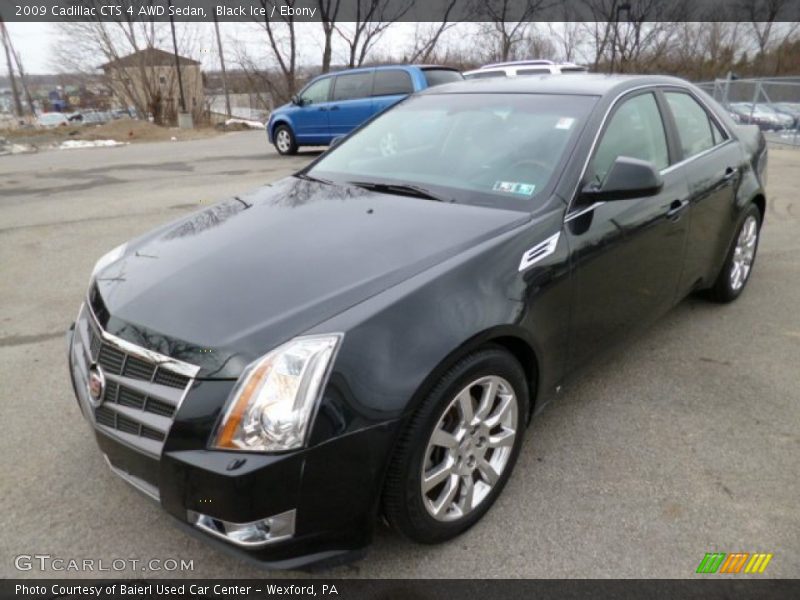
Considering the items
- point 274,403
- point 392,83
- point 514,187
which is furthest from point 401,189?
point 392,83

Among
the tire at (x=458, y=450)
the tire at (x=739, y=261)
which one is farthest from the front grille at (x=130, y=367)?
the tire at (x=739, y=261)

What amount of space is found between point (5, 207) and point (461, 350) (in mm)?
8523

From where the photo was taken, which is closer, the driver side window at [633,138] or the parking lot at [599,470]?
the parking lot at [599,470]

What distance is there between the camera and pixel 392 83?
37.1 ft

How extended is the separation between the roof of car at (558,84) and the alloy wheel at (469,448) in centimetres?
168

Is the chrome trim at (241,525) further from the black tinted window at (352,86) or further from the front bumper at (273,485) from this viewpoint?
the black tinted window at (352,86)

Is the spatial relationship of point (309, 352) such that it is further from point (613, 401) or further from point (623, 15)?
point (623, 15)

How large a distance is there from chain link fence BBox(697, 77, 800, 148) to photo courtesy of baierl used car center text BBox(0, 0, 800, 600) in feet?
43.4

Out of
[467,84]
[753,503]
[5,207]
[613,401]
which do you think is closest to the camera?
[753,503]

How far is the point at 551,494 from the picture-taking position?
241 cm

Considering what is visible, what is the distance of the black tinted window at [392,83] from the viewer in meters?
11.1

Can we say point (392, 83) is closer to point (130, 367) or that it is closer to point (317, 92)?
point (317, 92)

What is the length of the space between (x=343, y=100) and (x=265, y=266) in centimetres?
1048

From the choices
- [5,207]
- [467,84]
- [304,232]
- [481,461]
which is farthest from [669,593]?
[5,207]
